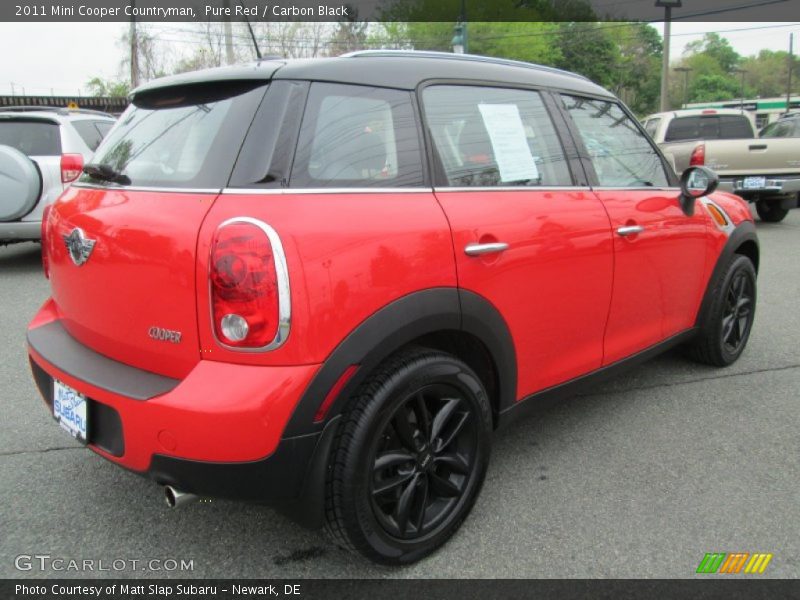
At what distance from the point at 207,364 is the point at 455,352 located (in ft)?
3.13

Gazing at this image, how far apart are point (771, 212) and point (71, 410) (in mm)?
11402

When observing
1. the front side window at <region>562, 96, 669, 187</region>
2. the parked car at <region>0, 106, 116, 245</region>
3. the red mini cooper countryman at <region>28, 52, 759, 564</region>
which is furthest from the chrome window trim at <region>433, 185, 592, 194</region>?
the parked car at <region>0, 106, 116, 245</region>

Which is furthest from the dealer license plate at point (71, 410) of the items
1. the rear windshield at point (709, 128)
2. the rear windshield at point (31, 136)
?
the rear windshield at point (709, 128)

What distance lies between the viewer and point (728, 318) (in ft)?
13.1

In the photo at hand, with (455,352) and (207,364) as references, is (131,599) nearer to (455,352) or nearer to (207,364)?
(207,364)

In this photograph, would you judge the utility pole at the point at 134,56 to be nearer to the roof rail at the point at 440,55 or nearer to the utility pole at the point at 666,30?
the utility pole at the point at 666,30

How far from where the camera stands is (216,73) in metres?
2.21

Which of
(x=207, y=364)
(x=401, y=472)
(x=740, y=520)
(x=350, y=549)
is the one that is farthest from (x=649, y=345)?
(x=207, y=364)

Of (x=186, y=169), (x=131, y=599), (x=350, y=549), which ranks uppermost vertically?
(x=186, y=169)

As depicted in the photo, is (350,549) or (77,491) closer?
(350,549)

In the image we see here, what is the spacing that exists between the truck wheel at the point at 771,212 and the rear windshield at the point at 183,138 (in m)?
10.6

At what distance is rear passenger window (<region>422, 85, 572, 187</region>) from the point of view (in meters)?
2.37

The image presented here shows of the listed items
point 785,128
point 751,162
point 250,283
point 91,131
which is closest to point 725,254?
point 250,283

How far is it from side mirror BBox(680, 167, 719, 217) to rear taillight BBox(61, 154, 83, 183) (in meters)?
5.54
